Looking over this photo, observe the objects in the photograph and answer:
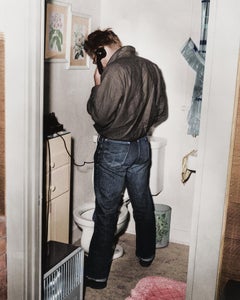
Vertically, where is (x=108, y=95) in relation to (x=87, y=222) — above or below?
above

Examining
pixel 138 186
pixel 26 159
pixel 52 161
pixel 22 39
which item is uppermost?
pixel 22 39

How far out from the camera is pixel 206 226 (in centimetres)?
171

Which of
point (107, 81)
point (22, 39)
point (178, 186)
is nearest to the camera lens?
point (22, 39)

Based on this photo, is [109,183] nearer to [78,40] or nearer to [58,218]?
[58,218]

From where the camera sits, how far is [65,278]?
8.54 feet

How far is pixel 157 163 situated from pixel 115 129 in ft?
2.64

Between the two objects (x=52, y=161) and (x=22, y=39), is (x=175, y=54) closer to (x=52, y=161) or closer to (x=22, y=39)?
(x=52, y=161)

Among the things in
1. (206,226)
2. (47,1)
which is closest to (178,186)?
(47,1)

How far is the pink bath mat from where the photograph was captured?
10.0 ft

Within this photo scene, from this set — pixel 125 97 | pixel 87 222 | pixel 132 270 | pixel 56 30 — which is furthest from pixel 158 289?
pixel 56 30

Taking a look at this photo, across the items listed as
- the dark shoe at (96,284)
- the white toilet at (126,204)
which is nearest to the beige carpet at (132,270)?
the dark shoe at (96,284)

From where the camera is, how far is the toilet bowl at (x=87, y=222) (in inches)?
135

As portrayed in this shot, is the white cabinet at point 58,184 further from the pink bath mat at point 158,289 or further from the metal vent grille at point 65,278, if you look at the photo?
the pink bath mat at point 158,289

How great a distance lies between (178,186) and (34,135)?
6.90 ft
